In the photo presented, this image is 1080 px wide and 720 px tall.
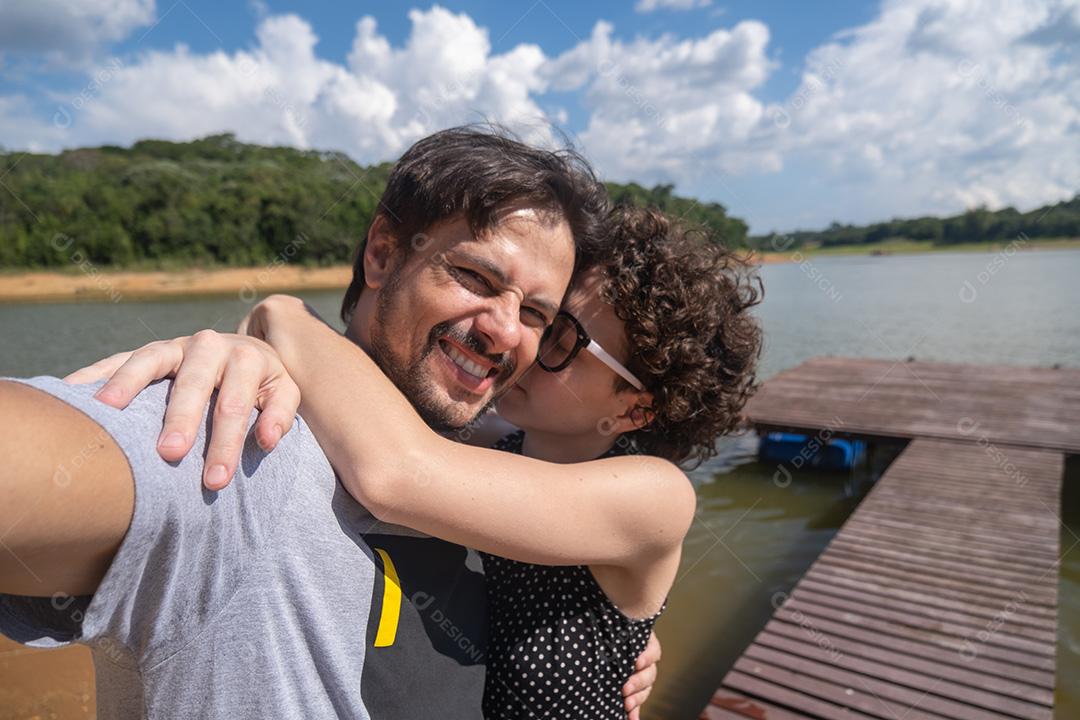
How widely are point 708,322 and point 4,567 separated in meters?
1.64

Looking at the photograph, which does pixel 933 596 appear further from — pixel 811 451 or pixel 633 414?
pixel 811 451

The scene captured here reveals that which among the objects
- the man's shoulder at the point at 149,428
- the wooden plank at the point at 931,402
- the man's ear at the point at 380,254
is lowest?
the man's shoulder at the point at 149,428

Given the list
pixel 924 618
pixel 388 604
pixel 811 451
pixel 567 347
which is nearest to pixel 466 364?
pixel 567 347

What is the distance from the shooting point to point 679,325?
1.89m

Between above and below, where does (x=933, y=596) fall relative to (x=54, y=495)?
below

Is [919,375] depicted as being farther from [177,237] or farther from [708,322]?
[177,237]

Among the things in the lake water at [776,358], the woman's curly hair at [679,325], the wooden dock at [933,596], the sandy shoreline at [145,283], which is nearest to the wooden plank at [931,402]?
the wooden dock at [933,596]

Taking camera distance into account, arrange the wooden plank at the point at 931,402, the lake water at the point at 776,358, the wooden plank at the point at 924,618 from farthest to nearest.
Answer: the wooden plank at the point at 931,402 < the lake water at the point at 776,358 < the wooden plank at the point at 924,618

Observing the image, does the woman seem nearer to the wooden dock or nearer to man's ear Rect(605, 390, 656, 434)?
man's ear Rect(605, 390, 656, 434)

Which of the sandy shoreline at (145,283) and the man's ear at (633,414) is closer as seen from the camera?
the man's ear at (633,414)

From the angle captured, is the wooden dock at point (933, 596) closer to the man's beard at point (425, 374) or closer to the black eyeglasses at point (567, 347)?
the black eyeglasses at point (567, 347)

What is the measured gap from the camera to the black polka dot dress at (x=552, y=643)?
5.17 feet

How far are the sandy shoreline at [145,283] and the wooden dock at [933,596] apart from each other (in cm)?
3223

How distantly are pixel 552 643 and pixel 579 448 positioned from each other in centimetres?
59
